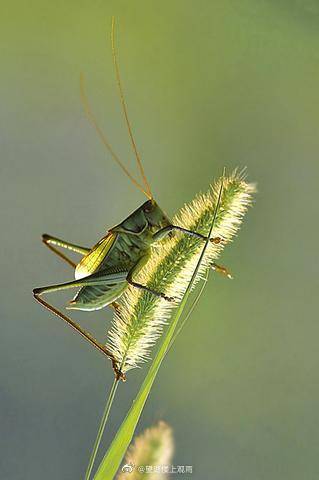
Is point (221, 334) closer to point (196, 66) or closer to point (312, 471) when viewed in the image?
point (312, 471)

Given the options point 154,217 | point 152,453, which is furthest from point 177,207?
point 152,453

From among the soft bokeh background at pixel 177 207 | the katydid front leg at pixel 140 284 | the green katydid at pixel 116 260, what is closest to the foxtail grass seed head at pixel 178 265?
the katydid front leg at pixel 140 284

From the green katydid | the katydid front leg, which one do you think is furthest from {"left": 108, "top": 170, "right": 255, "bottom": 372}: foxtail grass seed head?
the green katydid

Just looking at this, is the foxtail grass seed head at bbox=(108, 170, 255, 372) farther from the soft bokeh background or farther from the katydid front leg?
the soft bokeh background

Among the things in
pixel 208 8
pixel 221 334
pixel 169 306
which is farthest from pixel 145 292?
pixel 208 8

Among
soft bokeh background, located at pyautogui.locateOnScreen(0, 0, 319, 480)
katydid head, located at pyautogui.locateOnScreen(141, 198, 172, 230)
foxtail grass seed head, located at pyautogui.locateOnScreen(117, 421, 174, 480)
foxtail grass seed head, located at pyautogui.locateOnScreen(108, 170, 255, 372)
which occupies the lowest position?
foxtail grass seed head, located at pyautogui.locateOnScreen(117, 421, 174, 480)

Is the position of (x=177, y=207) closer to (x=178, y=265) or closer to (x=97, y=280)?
(x=97, y=280)
